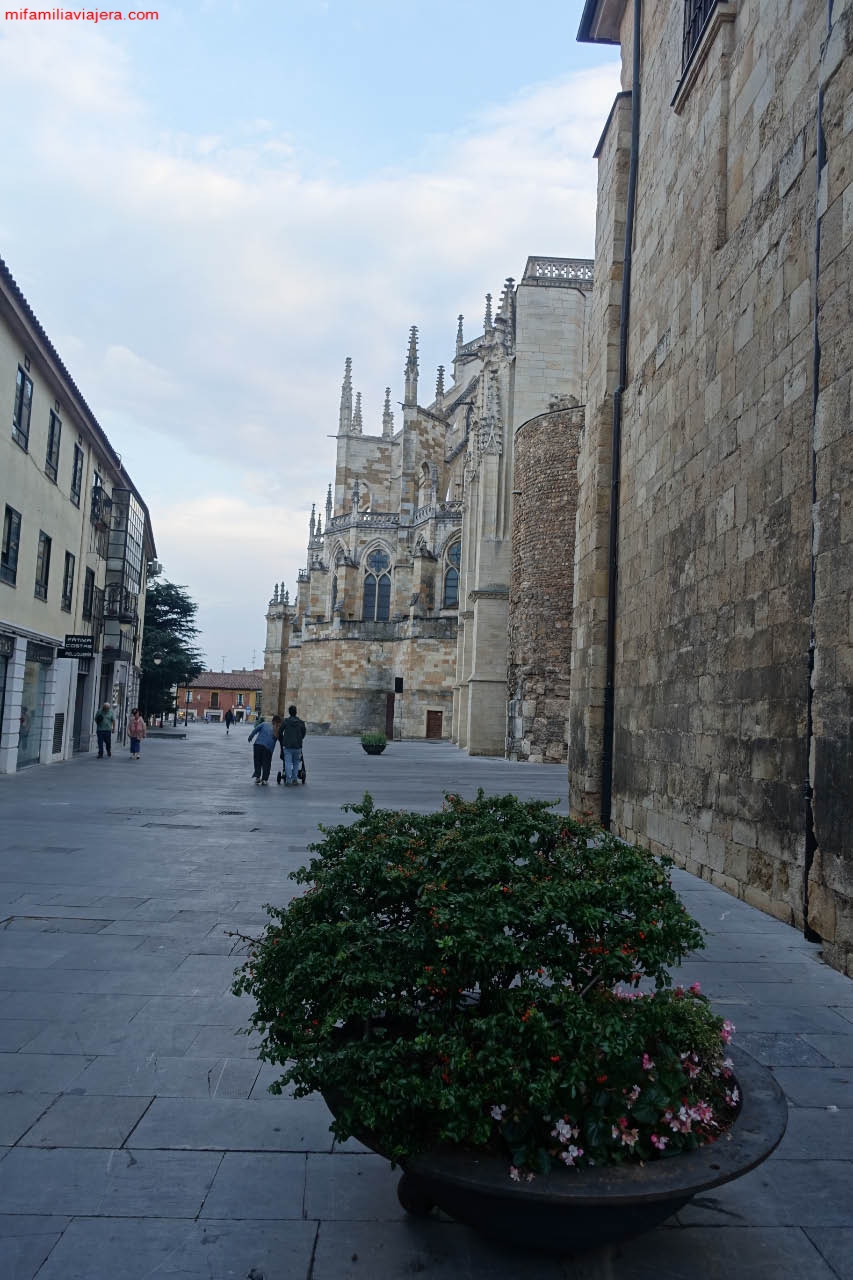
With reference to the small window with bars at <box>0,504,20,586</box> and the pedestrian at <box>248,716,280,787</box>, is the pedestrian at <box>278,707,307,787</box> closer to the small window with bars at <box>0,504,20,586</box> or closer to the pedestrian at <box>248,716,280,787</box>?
the pedestrian at <box>248,716,280,787</box>

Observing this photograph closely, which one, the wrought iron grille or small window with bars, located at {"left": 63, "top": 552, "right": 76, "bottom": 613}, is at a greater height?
the wrought iron grille

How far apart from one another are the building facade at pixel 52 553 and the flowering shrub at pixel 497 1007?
51.2 feet

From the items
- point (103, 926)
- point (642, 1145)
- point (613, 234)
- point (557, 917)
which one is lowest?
point (103, 926)

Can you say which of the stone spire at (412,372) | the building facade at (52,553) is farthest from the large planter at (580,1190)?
the stone spire at (412,372)

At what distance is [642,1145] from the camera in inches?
93.0

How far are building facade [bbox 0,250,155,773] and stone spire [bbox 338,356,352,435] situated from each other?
36040 mm

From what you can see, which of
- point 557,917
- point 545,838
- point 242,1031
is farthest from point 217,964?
point 557,917

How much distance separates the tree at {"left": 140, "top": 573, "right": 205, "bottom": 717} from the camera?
44.6 m

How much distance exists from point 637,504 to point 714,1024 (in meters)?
9.21

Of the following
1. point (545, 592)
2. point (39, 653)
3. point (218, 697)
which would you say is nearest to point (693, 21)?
point (39, 653)

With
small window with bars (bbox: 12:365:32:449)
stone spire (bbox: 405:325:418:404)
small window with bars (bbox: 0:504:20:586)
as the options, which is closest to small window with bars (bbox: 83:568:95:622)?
small window with bars (bbox: 0:504:20:586)

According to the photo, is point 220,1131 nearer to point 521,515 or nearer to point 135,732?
point 135,732

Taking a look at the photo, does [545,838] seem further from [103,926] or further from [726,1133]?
[103,926]

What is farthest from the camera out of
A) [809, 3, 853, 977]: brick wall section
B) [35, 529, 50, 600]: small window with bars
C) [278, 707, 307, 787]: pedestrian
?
[35, 529, 50, 600]: small window with bars
